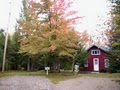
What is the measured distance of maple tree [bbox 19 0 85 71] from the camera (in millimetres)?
25031

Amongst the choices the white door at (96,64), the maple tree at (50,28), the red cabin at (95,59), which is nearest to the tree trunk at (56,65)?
the maple tree at (50,28)

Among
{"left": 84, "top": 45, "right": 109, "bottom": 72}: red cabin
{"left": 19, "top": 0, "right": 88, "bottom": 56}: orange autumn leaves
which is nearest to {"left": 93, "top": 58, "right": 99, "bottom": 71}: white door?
{"left": 84, "top": 45, "right": 109, "bottom": 72}: red cabin

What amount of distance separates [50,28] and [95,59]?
15547mm

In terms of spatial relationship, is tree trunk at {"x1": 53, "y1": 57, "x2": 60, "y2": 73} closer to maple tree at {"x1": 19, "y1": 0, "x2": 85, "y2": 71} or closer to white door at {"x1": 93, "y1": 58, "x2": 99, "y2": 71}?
maple tree at {"x1": 19, "y1": 0, "x2": 85, "y2": 71}

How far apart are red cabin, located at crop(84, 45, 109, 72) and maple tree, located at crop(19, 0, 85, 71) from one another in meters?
13.1

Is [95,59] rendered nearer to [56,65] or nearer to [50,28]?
[56,65]

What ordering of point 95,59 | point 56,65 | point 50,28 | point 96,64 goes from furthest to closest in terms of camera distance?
point 95,59, point 96,64, point 56,65, point 50,28

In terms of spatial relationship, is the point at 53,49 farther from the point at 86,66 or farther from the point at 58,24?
the point at 86,66

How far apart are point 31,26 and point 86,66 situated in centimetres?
1713

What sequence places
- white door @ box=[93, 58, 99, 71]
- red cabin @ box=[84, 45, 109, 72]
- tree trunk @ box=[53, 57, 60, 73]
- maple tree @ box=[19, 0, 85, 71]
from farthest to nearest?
1. white door @ box=[93, 58, 99, 71]
2. red cabin @ box=[84, 45, 109, 72]
3. tree trunk @ box=[53, 57, 60, 73]
4. maple tree @ box=[19, 0, 85, 71]

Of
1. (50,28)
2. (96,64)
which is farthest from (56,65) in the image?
(96,64)

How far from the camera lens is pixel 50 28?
2570cm

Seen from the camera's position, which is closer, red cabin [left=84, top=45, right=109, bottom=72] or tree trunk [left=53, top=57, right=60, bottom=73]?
tree trunk [left=53, top=57, right=60, bottom=73]

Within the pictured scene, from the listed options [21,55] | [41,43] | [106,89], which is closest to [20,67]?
[21,55]
